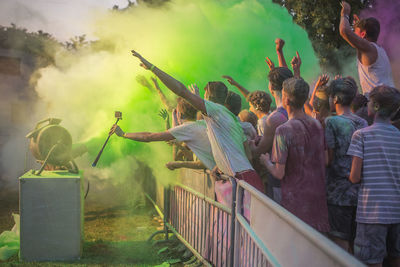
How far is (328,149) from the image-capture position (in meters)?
3.24

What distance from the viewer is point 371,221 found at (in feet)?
8.93

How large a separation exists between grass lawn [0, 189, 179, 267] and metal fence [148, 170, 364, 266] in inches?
23.8

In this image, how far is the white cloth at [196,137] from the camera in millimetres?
3803

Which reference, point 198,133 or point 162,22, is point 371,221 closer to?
point 198,133

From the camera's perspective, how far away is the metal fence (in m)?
1.33

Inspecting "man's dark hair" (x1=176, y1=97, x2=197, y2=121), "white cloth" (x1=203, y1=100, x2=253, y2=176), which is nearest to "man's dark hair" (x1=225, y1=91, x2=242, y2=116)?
"man's dark hair" (x1=176, y1=97, x2=197, y2=121)

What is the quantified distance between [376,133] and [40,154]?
481cm

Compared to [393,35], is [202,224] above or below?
below

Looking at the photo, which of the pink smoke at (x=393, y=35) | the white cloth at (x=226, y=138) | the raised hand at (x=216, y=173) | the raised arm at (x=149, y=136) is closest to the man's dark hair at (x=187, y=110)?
the raised arm at (x=149, y=136)

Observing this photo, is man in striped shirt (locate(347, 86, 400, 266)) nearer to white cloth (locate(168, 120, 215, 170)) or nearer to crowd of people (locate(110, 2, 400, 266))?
crowd of people (locate(110, 2, 400, 266))

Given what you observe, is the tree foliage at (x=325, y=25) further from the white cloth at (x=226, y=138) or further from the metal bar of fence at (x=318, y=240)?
the metal bar of fence at (x=318, y=240)

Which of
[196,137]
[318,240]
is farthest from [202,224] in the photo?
[318,240]

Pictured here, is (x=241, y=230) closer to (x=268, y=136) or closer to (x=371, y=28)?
(x=268, y=136)

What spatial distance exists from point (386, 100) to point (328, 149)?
0.65 meters
